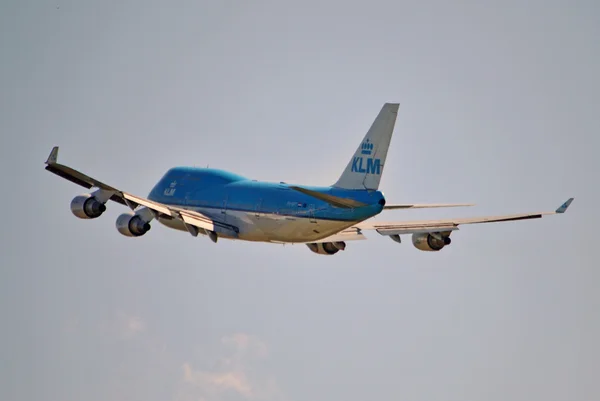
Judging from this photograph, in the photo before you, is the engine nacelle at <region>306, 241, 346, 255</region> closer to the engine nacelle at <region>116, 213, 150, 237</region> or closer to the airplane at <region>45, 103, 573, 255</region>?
the airplane at <region>45, 103, 573, 255</region>

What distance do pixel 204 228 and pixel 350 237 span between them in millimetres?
9640

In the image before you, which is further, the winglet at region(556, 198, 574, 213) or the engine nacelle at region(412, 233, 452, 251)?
the engine nacelle at region(412, 233, 452, 251)

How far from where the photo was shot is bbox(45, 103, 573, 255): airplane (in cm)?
9931

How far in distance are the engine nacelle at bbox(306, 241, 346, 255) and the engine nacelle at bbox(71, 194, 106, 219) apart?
54.9 feet

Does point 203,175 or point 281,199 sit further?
point 203,175

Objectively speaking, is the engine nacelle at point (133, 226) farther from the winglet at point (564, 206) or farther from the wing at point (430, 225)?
the winglet at point (564, 206)

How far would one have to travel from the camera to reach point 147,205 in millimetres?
99500

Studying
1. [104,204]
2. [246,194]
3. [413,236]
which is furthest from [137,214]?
[413,236]

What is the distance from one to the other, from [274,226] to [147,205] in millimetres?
9375

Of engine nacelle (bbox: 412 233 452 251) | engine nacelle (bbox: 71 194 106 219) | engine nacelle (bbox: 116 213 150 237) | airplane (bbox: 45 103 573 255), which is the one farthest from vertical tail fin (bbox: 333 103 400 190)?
engine nacelle (bbox: 71 194 106 219)

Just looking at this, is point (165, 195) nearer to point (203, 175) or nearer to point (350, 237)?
point (203, 175)

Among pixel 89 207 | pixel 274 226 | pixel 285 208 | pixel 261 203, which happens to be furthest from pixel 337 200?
pixel 89 207

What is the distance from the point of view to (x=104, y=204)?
99.4m

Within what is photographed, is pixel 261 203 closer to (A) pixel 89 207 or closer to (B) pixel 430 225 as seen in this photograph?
(B) pixel 430 225
